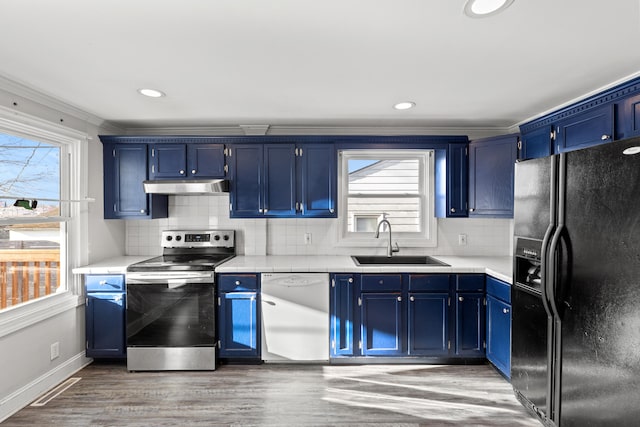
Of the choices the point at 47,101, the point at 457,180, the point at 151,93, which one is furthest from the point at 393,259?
the point at 47,101

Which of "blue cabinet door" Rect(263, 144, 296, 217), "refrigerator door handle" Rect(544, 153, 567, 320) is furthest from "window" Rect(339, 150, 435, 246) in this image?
"refrigerator door handle" Rect(544, 153, 567, 320)

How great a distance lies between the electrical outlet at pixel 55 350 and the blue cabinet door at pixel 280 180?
198 centimetres

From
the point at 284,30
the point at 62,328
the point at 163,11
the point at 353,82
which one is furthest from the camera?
the point at 62,328

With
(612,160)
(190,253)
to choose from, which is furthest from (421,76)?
(190,253)

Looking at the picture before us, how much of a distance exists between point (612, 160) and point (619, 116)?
85cm

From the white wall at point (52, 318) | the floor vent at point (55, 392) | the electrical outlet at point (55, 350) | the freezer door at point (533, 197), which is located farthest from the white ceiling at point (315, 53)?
the floor vent at point (55, 392)

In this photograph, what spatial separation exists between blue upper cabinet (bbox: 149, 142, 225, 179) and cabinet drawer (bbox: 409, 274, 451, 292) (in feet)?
6.70

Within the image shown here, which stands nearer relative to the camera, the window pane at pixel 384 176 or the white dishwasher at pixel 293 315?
the white dishwasher at pixel 293 315

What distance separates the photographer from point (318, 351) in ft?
9.22

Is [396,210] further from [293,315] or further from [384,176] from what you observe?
[293,315]

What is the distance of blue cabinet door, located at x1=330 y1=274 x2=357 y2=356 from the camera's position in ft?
9.21

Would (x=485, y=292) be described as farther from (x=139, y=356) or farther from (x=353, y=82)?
(x=139, y=356)

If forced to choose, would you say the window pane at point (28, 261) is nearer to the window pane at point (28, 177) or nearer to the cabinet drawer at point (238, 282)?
the window pane at point (28, 177)

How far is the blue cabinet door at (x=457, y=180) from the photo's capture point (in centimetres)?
312
